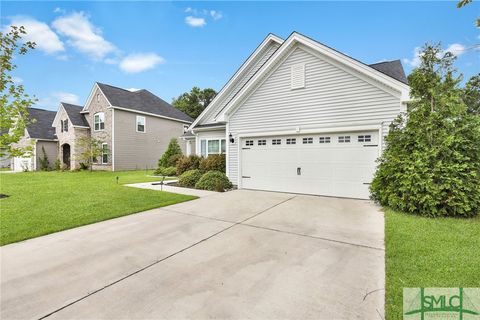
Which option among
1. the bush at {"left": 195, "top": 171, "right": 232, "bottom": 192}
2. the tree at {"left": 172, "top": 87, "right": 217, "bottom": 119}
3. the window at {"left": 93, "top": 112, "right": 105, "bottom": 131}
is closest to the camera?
the bush at {"left": 195, "top": 171, "right": 232, "bottom": 192}

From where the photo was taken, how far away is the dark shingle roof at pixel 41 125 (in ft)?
74.6

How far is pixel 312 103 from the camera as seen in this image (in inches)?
340

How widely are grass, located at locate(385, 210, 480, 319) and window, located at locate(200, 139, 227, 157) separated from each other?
8.99 metres

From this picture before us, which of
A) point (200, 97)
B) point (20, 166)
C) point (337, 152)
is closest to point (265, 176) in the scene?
point (337, 152)

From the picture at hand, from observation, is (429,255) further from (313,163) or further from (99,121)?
(99,121)

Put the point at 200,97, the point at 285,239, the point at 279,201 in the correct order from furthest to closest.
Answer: the point at 200,97, the point at 279,201, the point at 285,239

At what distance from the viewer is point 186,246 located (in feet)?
13.3

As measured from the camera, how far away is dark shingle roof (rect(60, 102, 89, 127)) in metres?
21.2

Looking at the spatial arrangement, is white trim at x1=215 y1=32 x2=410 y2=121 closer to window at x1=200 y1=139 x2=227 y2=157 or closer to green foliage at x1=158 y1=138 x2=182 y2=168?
window at x1=200 y1=139 x2=227 y2=157

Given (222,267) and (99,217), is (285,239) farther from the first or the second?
(99,217)

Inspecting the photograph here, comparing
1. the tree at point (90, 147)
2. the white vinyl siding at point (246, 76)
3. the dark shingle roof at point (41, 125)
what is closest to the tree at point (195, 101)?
the dark shingle roof at point (41, 125)

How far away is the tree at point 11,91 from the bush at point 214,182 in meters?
6.83

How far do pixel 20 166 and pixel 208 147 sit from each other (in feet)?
77.9
